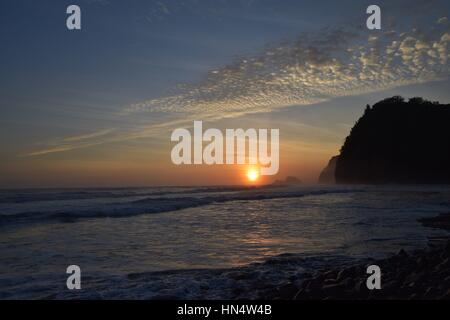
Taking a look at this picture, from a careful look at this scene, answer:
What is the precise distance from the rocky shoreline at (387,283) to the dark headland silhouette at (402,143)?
8293 cm

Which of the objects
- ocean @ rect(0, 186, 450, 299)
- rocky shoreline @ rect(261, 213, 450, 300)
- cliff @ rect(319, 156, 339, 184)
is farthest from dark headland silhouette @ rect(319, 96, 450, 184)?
cliff @ rect(319, 156, 339, 184)

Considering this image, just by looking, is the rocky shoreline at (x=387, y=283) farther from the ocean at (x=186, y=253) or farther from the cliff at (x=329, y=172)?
the cliff at (x=329, y=172)

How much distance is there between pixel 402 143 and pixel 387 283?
3514 inches

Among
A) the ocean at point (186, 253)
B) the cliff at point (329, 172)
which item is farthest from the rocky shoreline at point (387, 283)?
the cliff at point (329, 172)

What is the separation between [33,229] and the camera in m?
16.2

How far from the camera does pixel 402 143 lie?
86.9m

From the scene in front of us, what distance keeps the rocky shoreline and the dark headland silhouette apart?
272 ft

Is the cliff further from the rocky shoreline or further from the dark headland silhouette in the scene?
the rocky shoreline

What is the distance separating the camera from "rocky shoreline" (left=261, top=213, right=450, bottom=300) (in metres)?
5.96

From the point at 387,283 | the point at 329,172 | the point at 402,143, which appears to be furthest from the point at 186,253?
the point at 329,172

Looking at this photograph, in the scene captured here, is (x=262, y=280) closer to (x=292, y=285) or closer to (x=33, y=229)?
(x=292, y=285)

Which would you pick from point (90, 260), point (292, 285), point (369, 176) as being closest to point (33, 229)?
point (90, 260)

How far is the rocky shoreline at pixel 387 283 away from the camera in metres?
5.96
